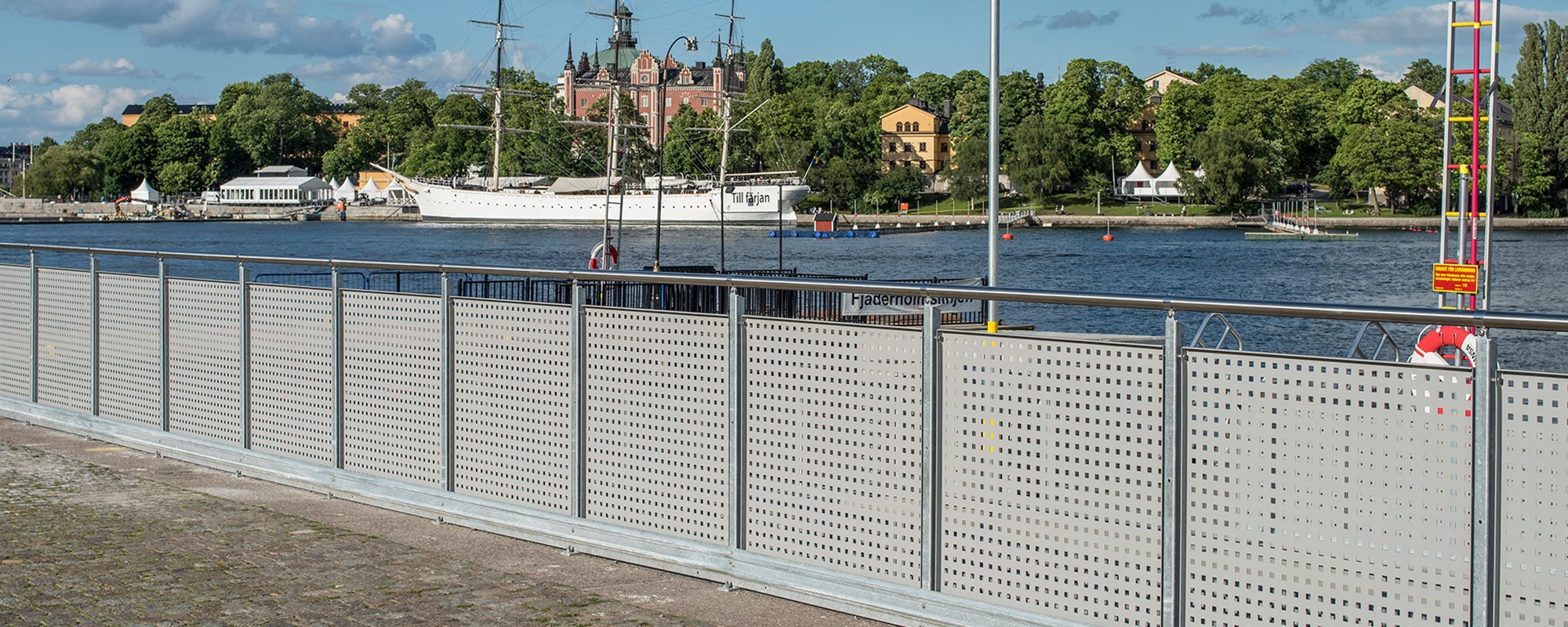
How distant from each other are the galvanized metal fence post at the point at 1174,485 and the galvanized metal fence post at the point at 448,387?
4.53m

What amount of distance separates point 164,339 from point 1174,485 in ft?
26.5

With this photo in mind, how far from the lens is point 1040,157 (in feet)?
474

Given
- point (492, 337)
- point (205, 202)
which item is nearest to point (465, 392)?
point (492, 337)

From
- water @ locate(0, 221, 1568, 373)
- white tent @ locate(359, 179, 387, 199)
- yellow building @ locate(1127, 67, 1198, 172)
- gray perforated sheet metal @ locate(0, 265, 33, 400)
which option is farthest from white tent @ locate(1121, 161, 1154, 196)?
gray perforated sheet metal @ locate(0, 265, 33, 400)

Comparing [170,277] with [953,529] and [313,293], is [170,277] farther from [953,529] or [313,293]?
[953,529]

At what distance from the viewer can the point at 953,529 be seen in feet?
21.8

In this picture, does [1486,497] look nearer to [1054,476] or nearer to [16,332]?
[1054,476]

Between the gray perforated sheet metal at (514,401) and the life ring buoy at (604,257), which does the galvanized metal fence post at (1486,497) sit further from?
the life ring buoy at (604,257)

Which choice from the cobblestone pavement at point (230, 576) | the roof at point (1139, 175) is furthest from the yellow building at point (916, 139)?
the cobblestone pavement at point (230, 576)

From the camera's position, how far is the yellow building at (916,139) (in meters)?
184

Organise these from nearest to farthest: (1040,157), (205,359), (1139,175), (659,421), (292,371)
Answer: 1. (659,421)
2. (292,371)
3. (205,359)
4. (1040,157)
5. (1139,175)

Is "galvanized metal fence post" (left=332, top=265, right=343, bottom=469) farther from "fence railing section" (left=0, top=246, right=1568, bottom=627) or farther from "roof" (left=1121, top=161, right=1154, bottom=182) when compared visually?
"roof" (left=1121, top=161, right=1154, bottom=182)

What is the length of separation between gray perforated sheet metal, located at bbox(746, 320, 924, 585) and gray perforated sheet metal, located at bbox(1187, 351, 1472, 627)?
4.59 ft

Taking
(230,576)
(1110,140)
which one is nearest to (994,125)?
(230,576)
